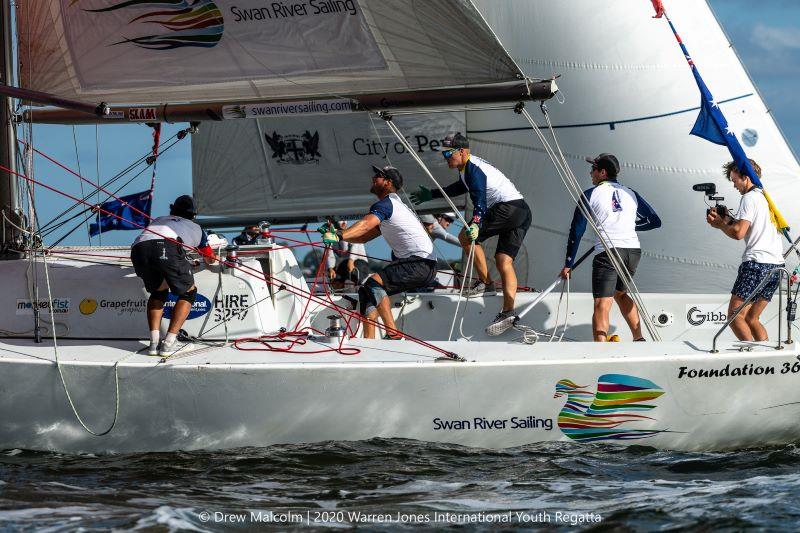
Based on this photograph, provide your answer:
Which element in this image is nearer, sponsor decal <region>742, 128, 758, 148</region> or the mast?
the mast

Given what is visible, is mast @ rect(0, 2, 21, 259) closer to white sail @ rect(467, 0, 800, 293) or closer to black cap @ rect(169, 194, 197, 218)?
black cap @ rect(169, 194, 197, 218)

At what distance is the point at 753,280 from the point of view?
25.2ft

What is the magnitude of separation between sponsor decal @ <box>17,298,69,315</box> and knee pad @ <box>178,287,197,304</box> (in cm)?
97

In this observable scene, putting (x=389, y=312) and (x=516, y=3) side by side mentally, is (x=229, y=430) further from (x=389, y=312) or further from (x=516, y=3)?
(x=516, y=3)

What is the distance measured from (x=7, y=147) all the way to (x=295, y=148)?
341 centimetres

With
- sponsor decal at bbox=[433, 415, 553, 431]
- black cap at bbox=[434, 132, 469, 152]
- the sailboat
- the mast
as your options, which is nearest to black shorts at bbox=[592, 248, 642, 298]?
the sailboat

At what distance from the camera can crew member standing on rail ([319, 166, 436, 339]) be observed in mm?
7977

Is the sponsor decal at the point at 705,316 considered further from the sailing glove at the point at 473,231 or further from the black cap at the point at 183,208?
the black cap at the point at 183,208

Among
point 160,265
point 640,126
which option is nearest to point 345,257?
point 640,126

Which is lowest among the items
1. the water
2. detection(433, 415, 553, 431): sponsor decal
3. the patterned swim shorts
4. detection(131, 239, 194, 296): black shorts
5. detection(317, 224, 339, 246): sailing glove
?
the water

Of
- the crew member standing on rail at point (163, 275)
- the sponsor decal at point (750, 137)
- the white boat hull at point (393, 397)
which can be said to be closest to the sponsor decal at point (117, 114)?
the crew member standing on rail at point (163, 275)

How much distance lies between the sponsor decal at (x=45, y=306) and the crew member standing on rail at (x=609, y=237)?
11.0 ft

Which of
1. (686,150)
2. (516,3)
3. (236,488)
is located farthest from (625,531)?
(516,3)

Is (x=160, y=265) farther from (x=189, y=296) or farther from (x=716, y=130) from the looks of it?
(x=716, y=130)
